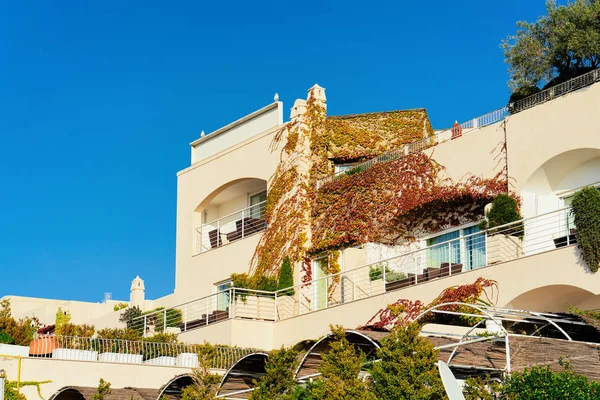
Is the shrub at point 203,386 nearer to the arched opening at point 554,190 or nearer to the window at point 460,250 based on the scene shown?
the window at point 460,250

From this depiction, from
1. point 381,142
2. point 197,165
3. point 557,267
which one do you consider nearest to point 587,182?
point 557,267

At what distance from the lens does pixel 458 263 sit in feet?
86.8

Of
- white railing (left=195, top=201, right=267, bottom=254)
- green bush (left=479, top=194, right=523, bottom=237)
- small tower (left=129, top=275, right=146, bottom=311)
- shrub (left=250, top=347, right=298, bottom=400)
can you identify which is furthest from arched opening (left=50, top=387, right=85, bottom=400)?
small tower (left=129, top=275, right=146, bottom=311)

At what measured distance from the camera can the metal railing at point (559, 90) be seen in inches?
941

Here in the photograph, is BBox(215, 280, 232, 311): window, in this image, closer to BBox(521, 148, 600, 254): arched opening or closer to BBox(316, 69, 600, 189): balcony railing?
BBox(316, 69, 600, 189): balcony railing

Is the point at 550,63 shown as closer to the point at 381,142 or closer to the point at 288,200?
the point at 381,142

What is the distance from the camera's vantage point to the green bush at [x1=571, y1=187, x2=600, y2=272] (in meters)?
21.2

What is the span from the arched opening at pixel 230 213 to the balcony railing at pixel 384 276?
2291 mm

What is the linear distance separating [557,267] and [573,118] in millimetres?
4100

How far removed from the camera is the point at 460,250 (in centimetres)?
2698

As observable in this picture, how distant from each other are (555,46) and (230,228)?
39.9 ft

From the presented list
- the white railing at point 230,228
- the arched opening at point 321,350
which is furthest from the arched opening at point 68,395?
the white railing at point 230,228

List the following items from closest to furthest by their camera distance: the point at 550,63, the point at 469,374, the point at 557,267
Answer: the point at 469,374, the point at 557,267, the point at 550,63

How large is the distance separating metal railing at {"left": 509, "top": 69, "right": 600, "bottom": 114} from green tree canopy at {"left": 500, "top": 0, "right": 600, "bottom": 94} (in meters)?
3.16
